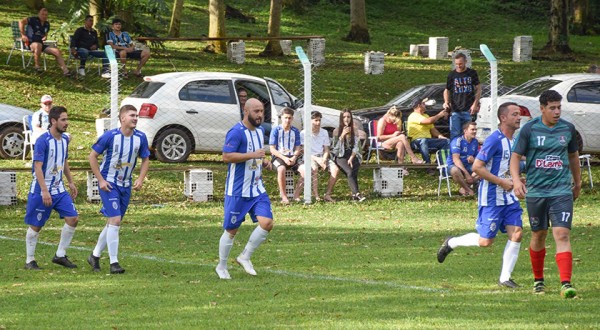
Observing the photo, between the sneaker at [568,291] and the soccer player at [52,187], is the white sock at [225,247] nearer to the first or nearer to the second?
the soccer player at [52,187]

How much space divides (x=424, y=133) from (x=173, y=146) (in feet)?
16.3

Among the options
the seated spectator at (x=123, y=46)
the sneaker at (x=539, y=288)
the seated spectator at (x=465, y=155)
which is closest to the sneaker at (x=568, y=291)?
the sneaker at (x=539, y=288)

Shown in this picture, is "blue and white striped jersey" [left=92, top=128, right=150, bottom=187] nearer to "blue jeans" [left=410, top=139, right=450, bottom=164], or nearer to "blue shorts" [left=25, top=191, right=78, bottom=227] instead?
"blue shorts" [left=25, top=191, right=78, bottom=227]

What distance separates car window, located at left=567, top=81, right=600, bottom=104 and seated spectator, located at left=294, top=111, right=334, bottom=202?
17.8 ft

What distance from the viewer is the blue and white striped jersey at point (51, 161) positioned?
12.7 m

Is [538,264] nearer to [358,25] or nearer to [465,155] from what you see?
[465,155]

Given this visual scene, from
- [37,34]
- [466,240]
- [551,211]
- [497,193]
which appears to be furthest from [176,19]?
[551,211]

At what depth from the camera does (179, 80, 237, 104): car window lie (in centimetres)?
2275

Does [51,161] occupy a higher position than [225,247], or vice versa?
[51,161]

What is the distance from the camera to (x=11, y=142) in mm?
23484

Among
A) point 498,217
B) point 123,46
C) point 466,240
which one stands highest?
point 123,46

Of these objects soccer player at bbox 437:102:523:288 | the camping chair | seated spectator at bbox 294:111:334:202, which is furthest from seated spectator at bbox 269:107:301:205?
the camping chair

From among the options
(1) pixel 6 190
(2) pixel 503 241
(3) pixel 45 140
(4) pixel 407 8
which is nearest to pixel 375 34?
(4) pixel 407 8

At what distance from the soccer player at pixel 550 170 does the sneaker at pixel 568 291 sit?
0.21m
